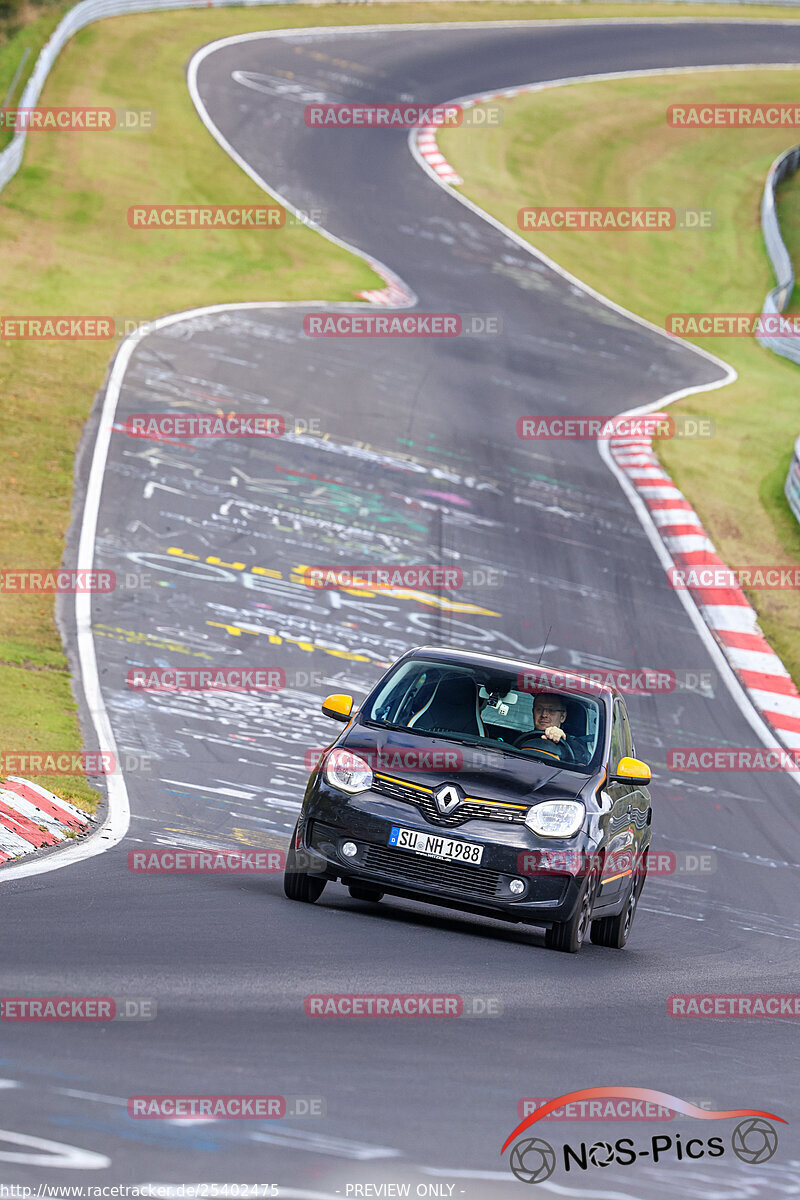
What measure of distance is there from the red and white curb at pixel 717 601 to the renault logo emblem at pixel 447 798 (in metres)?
8.53

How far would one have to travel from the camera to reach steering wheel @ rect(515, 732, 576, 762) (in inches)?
396

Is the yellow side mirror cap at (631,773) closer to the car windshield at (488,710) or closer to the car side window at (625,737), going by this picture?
the car windshield at (488,710)

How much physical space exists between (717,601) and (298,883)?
1208 cm

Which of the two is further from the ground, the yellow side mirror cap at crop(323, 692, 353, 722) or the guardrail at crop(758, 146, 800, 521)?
the yellow side mirror cap at crop(323, 692, 353, 722)

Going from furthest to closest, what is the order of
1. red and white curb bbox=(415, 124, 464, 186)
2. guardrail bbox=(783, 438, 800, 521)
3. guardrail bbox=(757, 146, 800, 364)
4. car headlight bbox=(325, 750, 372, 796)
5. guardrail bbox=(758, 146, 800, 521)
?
red and white curb bbox=(415, 124, 464, 186) < guardrail bbox=(757, 146, 800, 364) < guardrail bbox=(758, 146, 800, 521) < guardrail bbox=(783, 438, 800, 521) < car headlight bbox=(325, 750, 372, 796)

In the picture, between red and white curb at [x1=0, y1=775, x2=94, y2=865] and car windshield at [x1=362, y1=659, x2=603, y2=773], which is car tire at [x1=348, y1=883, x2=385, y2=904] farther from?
red and white curb at [x1=0, y1=775, x2=94, y2=865]

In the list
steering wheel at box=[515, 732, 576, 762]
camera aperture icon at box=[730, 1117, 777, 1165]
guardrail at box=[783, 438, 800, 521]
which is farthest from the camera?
guardrail at box=[783, 438, 800, 521]

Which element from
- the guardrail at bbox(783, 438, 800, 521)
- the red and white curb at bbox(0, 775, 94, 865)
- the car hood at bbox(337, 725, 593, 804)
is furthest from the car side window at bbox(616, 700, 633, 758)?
the guardrail at bbox(783, 438, 800, 521)

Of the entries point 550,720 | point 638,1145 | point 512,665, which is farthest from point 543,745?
point 638,1145

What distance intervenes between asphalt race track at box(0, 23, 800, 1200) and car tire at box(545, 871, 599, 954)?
108mm

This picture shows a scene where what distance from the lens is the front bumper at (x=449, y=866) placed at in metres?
9.32

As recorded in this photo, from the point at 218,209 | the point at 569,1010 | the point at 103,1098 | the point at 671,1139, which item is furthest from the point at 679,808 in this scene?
the point at 218,209

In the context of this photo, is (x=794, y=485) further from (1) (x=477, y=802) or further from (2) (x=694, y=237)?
(2) (x=694, y=237)

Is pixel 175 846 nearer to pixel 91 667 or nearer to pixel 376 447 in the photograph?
pixel 91 667
